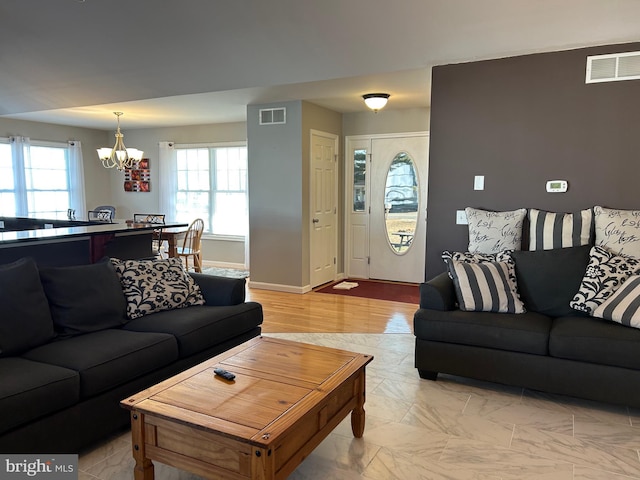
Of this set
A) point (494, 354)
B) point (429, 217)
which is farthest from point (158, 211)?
point (494, 354)

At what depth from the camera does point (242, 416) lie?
1.80 meters

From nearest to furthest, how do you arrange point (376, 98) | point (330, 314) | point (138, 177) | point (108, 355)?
point (108, 355) → point (330, 314) → point (376, 98) → point (138, 177)

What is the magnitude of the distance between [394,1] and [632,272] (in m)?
2.42

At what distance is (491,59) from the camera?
383cm

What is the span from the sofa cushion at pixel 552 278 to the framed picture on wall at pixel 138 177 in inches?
266

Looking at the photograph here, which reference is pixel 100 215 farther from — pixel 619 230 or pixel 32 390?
pixel 619 230

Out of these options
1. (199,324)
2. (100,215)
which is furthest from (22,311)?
(100,215)

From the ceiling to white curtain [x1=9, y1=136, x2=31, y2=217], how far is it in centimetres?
143

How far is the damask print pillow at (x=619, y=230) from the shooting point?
324 cm

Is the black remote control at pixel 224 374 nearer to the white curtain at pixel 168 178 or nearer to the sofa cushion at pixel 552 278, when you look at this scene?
the sofa cushion at pixel 552 278

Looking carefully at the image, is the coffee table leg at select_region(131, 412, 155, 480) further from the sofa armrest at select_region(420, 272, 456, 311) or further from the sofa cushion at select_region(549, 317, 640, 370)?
the sofa cushion at select_region(549, 317, 640, 370)

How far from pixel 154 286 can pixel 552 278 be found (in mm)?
2664

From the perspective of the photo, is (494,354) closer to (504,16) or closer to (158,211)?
(504,16)

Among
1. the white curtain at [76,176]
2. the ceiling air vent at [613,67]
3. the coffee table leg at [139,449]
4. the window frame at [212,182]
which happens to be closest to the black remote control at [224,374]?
the coffee table leg at [139,449]
